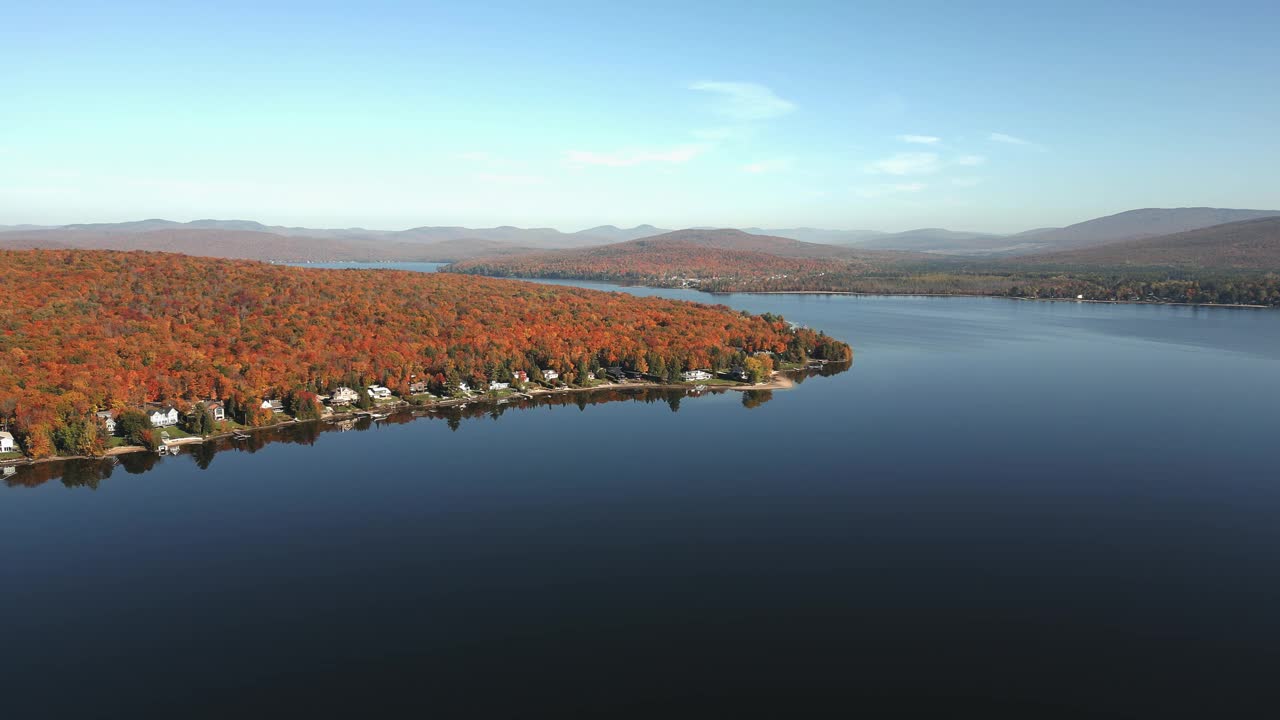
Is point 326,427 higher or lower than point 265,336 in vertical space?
lower

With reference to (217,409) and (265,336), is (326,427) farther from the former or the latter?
(265,336)

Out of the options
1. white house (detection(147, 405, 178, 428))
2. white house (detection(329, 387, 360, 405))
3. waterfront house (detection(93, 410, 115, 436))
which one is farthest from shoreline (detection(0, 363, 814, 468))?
white house (detection(147, 405, 178, 428))

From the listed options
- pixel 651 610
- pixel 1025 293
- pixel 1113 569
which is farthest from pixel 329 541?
pixel 1025 293

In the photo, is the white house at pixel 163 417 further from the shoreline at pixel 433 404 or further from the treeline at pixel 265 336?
the shoreline at pixel 433 404

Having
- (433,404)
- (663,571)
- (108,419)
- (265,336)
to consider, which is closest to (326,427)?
(433,404)

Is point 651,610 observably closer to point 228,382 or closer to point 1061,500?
point 1061,500

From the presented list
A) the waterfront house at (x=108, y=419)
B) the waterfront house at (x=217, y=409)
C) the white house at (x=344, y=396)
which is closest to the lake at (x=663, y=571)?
the waterfront house at (x=108, y=419)
